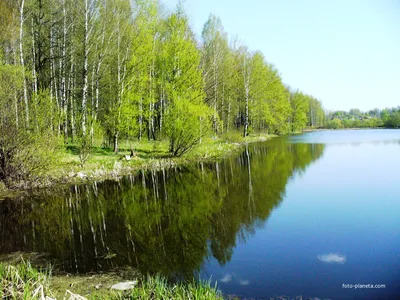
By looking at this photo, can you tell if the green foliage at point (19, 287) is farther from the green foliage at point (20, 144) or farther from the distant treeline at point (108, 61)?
the distant treeline at point (108, 61)

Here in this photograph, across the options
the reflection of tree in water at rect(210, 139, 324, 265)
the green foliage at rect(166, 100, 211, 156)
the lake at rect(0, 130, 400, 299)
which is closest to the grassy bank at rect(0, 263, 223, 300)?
the lake at rect(0, 130, 400, 299)

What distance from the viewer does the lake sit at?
21.5ft

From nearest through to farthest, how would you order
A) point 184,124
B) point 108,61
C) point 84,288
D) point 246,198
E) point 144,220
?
point 84,288 → point 144,220 → point 246,198 → point 184,124 → point 108,61

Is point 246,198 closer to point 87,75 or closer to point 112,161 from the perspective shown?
point 112,161

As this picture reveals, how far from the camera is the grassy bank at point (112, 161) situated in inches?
643

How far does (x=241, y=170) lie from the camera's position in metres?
20.0

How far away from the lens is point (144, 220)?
1051 centimetres

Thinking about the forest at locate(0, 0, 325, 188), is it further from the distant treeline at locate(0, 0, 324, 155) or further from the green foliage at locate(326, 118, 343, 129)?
the green foliage at locate(326, 118, 343, 129)

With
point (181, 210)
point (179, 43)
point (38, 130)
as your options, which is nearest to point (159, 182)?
point (181, 210)

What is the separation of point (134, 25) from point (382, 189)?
2076 cm

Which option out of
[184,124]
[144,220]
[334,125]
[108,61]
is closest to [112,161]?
[184,124]

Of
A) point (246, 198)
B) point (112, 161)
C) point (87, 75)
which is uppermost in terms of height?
point (87, 75)

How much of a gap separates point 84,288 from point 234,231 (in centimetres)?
459

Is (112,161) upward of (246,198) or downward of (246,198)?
upward
